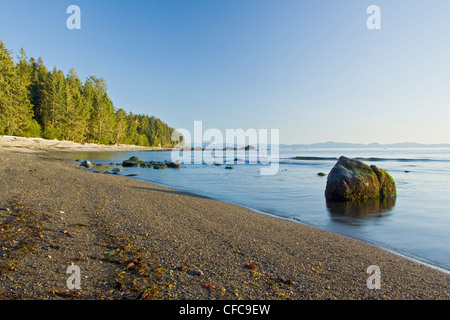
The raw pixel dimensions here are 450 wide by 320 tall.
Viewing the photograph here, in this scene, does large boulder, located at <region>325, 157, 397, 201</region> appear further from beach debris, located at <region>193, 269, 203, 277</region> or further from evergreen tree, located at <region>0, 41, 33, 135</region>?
evergreen tree, located at <region>0, 41, 33, 135</region>

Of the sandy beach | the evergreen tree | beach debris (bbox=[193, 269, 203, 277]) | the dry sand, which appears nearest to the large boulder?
the sandy beach

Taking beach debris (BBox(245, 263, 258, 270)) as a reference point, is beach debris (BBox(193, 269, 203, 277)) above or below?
above

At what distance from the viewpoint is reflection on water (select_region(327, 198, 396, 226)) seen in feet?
31.3

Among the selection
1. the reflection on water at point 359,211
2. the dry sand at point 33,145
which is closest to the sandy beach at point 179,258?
the reflection on water at point 359,211

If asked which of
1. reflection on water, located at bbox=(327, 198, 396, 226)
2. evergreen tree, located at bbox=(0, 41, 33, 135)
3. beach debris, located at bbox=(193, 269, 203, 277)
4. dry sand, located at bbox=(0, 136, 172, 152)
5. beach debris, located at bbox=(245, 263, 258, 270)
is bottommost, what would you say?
reflection on water, located at bbox=(327, 198, 396, 226)

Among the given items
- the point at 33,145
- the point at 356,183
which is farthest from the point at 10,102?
the point at 356,183

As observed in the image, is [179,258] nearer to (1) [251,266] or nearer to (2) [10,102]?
(1) [251,266]

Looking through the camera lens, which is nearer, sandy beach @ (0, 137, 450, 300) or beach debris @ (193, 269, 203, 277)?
sandy beach @ (0, 137, 450, 300)

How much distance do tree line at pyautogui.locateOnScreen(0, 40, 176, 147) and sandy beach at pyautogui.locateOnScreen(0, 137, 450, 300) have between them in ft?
162

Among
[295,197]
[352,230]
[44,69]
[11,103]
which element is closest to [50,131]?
[11,103]

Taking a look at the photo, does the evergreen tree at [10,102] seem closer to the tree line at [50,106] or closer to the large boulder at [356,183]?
the tree line at [50,106]

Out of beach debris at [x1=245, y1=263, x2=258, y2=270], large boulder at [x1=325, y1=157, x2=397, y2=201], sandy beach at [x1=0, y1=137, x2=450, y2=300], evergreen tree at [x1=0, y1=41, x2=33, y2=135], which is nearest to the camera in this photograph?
sandy beach at [x1=0, y1=137, x2=450, y2=300]

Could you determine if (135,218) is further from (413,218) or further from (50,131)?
(50,131)

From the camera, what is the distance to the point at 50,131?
Result: 56.3 m
